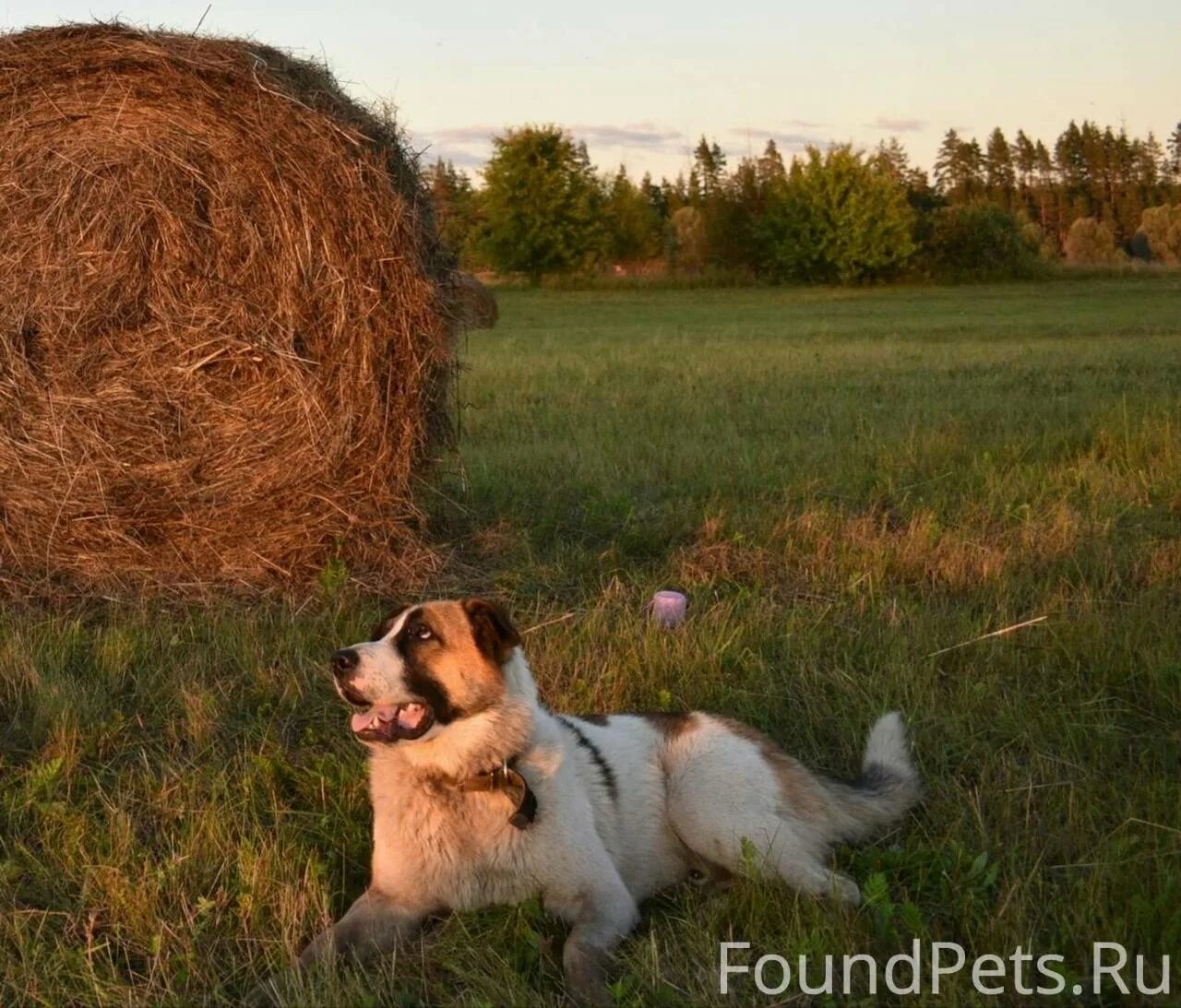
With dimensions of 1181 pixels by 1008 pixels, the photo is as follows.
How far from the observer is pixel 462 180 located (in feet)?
185

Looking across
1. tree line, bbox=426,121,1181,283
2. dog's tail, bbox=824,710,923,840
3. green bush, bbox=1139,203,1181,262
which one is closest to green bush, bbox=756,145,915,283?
tree line, bbox=426,121,1181,283

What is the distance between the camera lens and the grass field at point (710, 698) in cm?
278

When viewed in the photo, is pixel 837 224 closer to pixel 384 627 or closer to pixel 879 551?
pixel 879 551

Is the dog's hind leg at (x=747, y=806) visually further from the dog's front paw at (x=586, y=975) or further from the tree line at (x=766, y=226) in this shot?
the tree line at (x=766, y=226)

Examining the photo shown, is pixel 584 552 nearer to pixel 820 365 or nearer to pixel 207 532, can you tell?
pixel 207 532

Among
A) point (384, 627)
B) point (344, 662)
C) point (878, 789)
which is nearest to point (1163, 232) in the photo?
point (878, 789)

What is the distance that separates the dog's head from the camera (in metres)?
3.16

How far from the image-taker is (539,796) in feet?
10.2

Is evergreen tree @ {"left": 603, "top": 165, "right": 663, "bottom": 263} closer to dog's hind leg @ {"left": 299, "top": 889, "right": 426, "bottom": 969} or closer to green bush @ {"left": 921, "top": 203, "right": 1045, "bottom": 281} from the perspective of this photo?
green bush @ {"left": 921, "top": 203, "right": 1045, "bottom": 281}

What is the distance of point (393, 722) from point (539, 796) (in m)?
0.40

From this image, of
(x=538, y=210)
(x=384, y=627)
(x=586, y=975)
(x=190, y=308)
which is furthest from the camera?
(x=538, y=210)

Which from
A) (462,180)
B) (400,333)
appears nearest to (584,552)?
(400,333)

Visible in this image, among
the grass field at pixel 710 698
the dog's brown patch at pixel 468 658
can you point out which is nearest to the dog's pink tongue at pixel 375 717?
the dog's brown patch at pixel 468 658

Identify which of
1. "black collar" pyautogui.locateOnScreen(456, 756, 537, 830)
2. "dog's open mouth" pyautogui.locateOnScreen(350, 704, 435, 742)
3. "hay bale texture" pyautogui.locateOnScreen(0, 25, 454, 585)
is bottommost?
"black collar" pyautogui.locateOnScreen(456, 756, 537, 830)
